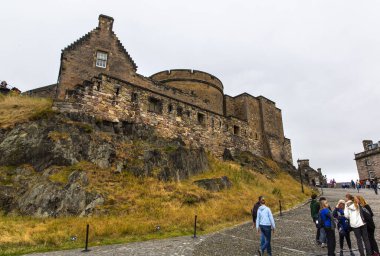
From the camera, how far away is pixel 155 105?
69.1ft

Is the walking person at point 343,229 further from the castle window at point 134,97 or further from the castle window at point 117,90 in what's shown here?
the castle window at point 117,90

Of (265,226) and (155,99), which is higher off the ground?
(155,99)

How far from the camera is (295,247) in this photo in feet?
28.7

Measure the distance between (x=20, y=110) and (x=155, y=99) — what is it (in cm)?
887

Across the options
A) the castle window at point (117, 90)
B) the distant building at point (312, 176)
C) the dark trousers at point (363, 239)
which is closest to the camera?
the dark trousers at point (363, 239)

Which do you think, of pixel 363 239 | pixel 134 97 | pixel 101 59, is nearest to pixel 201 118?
pixel 134 97

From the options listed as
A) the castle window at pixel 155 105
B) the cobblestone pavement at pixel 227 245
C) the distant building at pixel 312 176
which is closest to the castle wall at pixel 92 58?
the castle window at pixel 155 105

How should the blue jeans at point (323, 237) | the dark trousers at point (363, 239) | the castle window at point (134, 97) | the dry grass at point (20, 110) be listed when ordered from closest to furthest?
1. the dark trousers at point (363, 239)
2. the blue jeans at point (323, 237)
3. the dry grass at point (20, 110)
4. the castle window at point (134, 97)

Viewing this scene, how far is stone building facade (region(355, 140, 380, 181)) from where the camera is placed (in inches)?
1781

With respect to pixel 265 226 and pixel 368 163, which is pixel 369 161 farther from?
pixel 265 226

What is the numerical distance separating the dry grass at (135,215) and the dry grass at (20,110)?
15.4 ft

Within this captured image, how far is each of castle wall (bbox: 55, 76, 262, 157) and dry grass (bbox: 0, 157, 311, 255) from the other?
14.5 ft

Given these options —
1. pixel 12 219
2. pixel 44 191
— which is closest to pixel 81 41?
pixel 44 191

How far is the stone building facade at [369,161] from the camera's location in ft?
148
